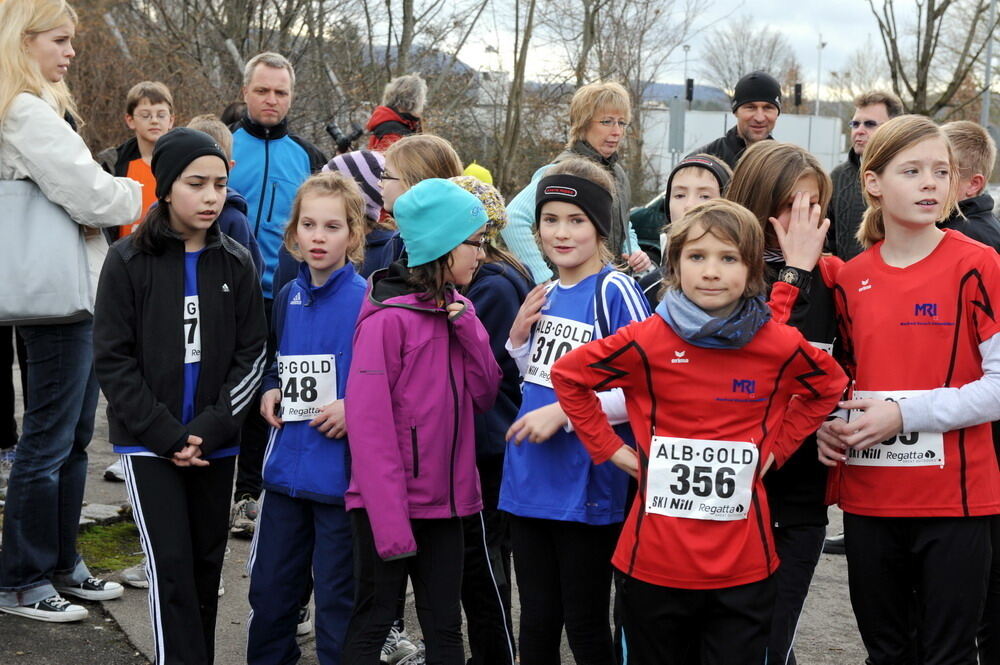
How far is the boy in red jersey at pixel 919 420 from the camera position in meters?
3.12

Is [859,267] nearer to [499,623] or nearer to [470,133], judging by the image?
[499,623]

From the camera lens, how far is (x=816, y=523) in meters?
3.41

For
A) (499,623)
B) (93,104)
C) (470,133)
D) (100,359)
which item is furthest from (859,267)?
(470,133)

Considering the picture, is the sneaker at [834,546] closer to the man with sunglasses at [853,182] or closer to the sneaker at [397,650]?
the man with sunglasses at [853,182]

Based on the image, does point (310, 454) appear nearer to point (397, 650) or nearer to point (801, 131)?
point (397, 650)

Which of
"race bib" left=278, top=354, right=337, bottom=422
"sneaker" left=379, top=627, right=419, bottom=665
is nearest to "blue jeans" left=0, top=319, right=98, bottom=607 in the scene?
"race bib" left=278, top=354, right=337, bottom=422

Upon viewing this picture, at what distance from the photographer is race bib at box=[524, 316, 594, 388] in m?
3.49

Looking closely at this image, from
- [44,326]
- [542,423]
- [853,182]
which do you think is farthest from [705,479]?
[853,182]

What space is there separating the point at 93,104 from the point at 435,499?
35.2ft

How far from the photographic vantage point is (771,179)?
3.42m

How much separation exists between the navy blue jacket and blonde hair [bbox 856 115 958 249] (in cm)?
125

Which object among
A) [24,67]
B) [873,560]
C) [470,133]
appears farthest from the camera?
[470,133]

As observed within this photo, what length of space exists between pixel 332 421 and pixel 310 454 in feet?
0.47

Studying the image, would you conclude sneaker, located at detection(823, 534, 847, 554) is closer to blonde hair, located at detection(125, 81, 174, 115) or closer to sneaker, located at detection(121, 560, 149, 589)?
sneaker, located at detection(121, 560, 149, 589)
